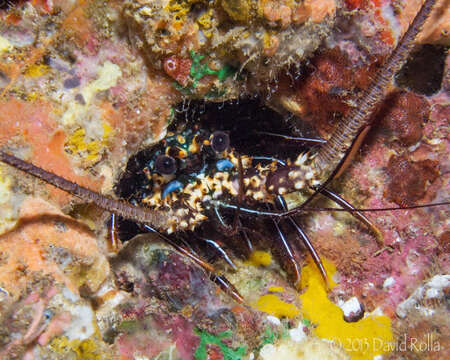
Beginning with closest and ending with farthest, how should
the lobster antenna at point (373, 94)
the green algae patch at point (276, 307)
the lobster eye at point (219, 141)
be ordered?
the lobster antenna at point (373, 94), the lobster eye at point (219, 141), the green algae patch at point (276, 307)

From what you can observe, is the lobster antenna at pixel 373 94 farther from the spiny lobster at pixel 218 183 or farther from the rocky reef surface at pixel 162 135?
the rocky reef surface at pixel 162 135

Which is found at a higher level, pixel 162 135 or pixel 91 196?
pixel 91 196

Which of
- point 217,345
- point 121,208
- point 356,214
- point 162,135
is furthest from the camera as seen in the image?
point 356,214

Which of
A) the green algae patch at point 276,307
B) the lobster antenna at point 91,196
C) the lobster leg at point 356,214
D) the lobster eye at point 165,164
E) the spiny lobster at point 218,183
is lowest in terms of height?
the green algae patch at point 276,307

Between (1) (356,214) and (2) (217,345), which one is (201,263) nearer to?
(2) (217,345)

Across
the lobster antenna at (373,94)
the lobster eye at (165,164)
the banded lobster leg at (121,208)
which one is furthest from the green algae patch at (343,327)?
the lobster eye at (165,164)

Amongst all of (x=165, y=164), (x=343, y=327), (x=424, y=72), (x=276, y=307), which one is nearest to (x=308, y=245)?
(x=276, y=307)
